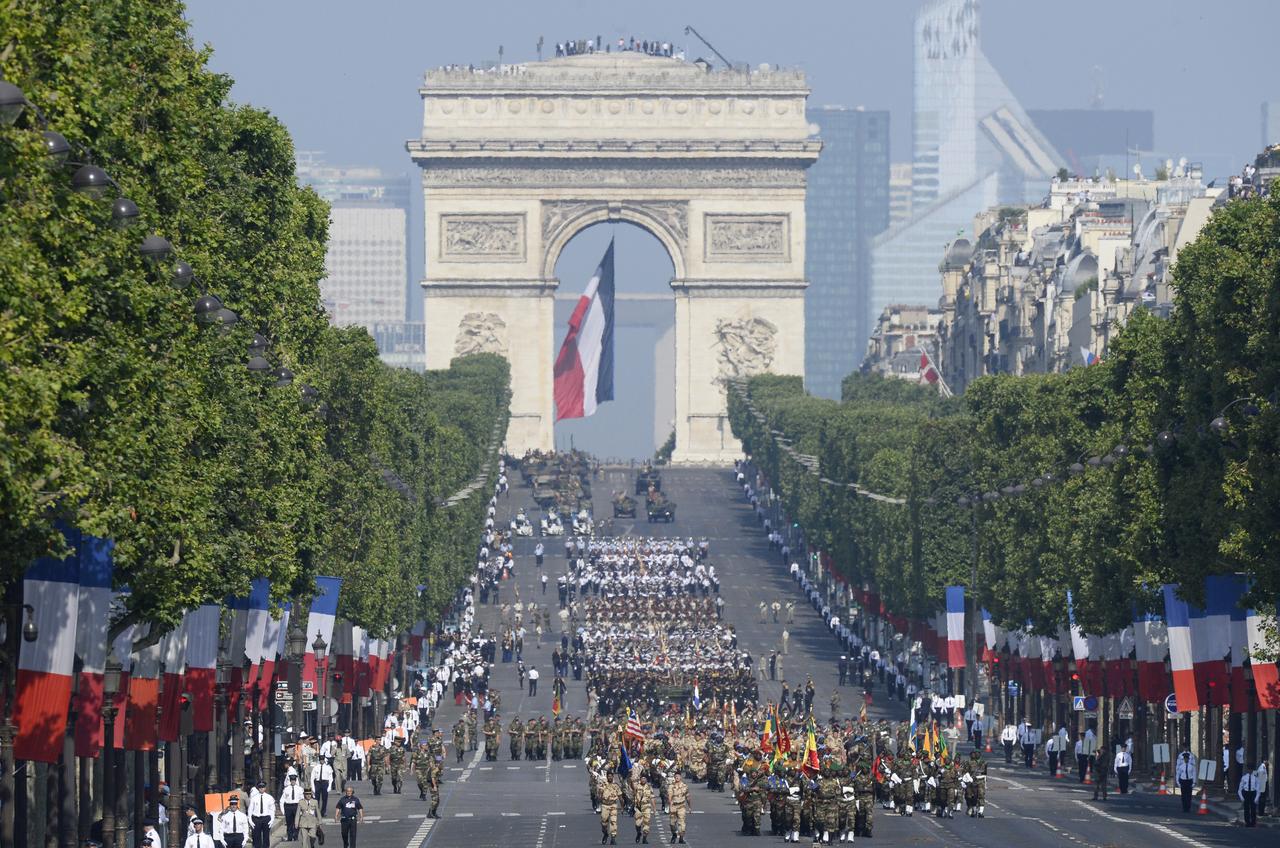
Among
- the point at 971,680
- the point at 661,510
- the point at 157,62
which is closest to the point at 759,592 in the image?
the point at 661,510

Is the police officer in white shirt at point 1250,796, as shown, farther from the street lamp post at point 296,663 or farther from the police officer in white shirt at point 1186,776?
the street lamp post at point 296,663

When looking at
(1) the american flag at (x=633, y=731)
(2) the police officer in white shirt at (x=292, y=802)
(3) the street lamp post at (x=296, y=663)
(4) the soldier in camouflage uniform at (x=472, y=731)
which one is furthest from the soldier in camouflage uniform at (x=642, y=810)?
(4) the soldier in camouflage uniform at (x=472, y=731)

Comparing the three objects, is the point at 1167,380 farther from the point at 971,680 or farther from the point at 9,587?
the point at 9,587

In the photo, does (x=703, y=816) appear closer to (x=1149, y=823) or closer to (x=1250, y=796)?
(x=1149, y=823)

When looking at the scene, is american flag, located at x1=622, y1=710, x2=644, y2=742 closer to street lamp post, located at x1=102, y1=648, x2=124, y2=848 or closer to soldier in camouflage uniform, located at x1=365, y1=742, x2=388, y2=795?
soldier in camouflage uniform, located at x1=365, y1=742, x2=388, y2=795

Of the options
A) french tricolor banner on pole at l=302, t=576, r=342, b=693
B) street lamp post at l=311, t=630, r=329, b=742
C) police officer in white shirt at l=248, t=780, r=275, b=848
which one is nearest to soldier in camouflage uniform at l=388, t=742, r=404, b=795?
street lamp post at l=311, t=630, r=329, b=742

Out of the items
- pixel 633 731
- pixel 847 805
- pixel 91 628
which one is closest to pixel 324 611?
pixel 633 731
